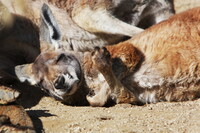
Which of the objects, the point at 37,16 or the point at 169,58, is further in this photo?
the point at 37,16

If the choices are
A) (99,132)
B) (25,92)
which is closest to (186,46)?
(99,132)

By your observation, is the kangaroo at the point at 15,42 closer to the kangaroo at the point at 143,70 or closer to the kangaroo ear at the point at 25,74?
the kangaroo ear at the point at 25,74

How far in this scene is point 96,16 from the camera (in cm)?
685

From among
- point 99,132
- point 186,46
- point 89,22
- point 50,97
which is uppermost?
point 89,22

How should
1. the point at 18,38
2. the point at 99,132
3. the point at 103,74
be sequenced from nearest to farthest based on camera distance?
the point at 99,132 < the point at 103,74 < the point at 18,38

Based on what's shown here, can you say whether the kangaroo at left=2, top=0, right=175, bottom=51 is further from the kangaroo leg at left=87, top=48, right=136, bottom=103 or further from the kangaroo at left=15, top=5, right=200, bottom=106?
the kangaroo leg at left=87, top=48, right=136, bottom=103

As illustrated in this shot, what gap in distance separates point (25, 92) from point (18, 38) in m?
0.99

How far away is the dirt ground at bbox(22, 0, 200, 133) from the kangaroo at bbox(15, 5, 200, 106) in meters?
0.17

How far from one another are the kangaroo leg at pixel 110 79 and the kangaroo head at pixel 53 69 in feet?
1.36

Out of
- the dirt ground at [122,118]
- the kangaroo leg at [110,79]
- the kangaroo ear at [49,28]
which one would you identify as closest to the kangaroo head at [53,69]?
the kangaroo ear at [49,28]

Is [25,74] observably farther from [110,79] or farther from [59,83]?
[110,79]

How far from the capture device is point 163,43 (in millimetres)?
5176

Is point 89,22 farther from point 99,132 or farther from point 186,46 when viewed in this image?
point 99,132

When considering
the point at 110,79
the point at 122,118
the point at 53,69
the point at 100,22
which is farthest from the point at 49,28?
the point at 122,118
